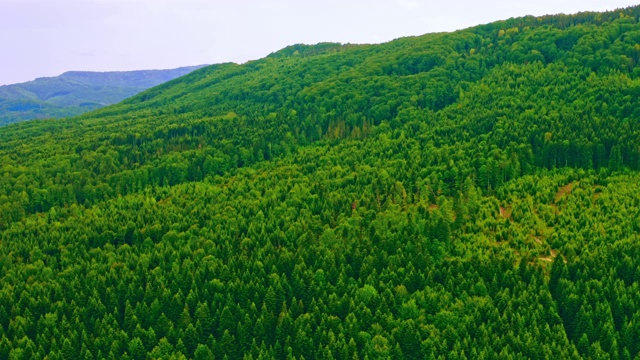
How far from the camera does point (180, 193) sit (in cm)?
18438

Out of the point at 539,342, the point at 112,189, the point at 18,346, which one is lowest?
the point at 539,342

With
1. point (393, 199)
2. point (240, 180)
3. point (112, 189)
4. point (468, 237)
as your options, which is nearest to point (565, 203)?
point (468, 237)

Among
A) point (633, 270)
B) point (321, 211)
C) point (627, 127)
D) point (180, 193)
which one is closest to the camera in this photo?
point (633, 270)

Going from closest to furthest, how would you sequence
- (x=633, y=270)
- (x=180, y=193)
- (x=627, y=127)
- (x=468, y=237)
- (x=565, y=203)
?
1. (x=633, y=270)
2. (x=468, y=237)
3. (x=565, y=203)
4. (x=627, y=127)
5. (x=180, y=193)

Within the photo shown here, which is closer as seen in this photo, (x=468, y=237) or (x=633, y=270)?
(x=633, y=270)

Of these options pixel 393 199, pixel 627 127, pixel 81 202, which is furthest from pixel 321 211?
pixel 627 127

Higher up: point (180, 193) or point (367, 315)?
point (180, 193)

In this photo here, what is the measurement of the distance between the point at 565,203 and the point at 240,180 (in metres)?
114

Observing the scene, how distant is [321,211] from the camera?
498 feet

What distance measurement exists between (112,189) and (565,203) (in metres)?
158

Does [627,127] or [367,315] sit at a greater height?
[627,127]

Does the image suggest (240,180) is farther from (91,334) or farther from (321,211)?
(91,334)

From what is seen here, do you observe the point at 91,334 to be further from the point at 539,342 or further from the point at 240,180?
the point at 240,180

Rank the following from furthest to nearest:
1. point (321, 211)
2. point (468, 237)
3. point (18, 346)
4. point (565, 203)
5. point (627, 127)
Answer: point (627, 127) → point (321, 211) → point (565, 203) → point (468, 237) → point (18, 346)
